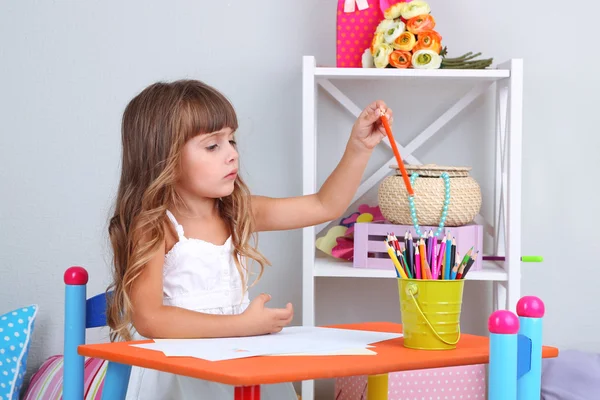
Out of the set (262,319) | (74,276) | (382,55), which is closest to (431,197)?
(382,55)

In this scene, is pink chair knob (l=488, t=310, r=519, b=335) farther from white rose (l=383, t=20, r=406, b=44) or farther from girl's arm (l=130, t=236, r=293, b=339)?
white rose (l=383, t=20, r=406, b=44)

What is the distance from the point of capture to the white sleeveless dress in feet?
4.05

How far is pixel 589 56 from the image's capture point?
6.31 feet

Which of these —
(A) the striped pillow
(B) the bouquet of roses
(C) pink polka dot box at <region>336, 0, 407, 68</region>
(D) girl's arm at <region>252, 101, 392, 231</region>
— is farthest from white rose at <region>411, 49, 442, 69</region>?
(A) the striped pillow

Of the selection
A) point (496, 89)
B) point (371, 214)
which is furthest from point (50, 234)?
point (496, 89)

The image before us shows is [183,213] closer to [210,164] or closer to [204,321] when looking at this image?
[210,164]

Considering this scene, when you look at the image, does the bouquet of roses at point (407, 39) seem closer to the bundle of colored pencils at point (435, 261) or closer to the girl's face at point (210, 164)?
the girl's face at point (210, 164)

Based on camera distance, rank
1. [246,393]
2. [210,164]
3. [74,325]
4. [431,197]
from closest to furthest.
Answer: [246,393]
[74,325]
[210,164]
[431,197]

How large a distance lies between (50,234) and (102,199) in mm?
159

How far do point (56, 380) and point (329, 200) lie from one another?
0.84 meters

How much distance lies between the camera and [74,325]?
1.18 m

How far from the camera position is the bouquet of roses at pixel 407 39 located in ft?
5.50

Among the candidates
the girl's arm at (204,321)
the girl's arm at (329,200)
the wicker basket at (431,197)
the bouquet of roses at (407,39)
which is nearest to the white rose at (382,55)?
the bouquet of roses at (407,39)

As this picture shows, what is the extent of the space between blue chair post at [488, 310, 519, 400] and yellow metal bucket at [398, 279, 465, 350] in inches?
4.6
